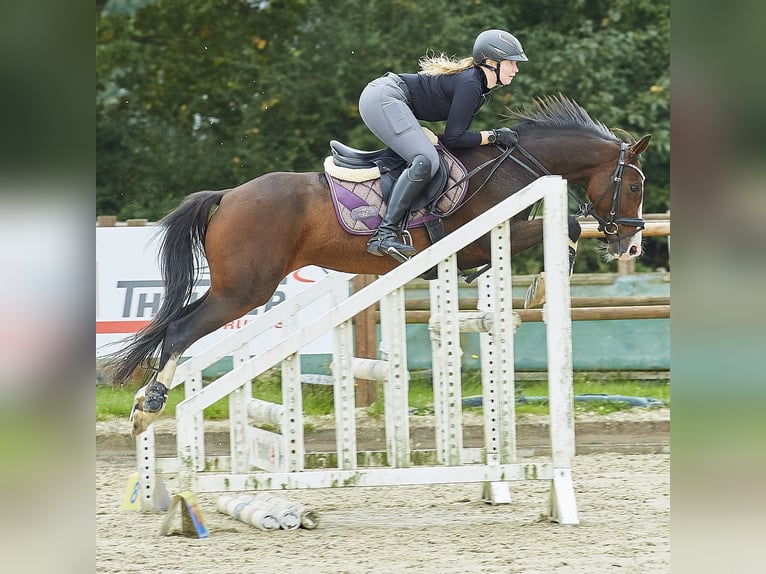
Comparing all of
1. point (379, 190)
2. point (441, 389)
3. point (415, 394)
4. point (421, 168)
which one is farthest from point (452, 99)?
point (415, 394)

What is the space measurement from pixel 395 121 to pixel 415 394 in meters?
3.07

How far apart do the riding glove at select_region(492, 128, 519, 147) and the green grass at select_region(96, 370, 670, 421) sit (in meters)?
2.30

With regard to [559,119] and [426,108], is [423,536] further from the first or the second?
[559,119]

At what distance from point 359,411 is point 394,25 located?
14.9ft

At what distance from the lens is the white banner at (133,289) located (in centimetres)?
585

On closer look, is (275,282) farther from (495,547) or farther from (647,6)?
(647,6)

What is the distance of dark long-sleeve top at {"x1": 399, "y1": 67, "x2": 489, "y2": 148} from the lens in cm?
389

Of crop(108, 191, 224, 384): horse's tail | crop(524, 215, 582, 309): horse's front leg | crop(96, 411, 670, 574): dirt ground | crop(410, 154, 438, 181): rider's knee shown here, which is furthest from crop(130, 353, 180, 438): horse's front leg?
crop(524, 215, 582, 309): horse's front leg

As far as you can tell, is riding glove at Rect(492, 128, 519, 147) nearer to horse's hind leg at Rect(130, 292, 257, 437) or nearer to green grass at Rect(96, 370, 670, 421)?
horse's hind leg at Rect(130, 292, 257, 437)

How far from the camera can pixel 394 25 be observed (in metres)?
9.12

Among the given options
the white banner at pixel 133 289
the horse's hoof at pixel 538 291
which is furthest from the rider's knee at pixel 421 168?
the white banner at pixel 133 289

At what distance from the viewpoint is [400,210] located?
3.85 metres

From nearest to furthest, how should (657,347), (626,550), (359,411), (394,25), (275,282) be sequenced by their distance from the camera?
(626,550) < (275,282) < (359,411) < (657,347) < (394,25)
